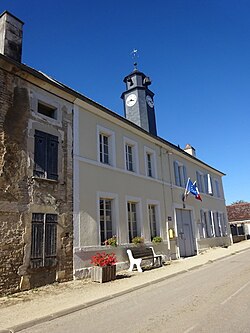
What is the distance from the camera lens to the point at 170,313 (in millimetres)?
4934

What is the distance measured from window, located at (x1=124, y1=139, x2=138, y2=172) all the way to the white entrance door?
4493 millimetres

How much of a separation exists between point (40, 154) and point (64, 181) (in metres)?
1.15

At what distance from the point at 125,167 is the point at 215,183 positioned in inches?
527

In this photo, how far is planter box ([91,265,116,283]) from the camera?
8.40 m

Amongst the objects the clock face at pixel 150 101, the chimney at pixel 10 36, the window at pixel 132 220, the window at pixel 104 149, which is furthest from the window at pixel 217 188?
the chimney at pixel 10 36

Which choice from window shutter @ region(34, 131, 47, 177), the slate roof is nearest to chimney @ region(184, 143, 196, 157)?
window shutter @ region(34, 131, 47, 177)

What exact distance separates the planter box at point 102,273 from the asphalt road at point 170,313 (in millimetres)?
1615

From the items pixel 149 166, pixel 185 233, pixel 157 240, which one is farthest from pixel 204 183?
pixel 157 240

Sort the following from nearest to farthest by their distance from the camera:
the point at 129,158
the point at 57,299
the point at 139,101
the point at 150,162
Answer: the point at 57,299 → the point at 129,158 → the point at 150,162 → the point at 139,101

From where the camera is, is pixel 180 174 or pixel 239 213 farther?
pixel 239 213

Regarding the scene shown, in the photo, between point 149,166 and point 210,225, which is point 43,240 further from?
point 210,225

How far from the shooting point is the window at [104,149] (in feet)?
37.1

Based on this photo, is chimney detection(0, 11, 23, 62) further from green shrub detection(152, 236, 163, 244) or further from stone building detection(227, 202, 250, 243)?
stone building detection(227, 202, 250, 243)

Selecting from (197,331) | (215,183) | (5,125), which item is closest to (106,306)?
(197,331)
